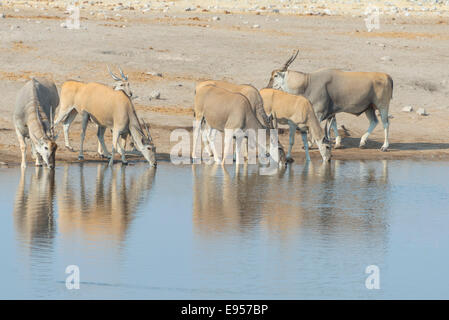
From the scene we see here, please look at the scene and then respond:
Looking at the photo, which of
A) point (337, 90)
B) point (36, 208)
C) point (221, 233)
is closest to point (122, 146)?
point (36, 208)

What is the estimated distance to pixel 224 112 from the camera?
17.1m

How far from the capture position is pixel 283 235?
35.1 feet

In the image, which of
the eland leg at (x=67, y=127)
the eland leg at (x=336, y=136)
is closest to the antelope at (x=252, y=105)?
the eland leg at (x=336, y=136)

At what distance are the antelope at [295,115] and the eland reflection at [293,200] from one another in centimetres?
47

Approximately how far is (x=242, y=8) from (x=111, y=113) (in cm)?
2666

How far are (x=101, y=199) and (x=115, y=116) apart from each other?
3.98 metres

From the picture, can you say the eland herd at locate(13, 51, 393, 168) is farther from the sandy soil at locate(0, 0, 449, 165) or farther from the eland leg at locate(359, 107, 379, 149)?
the sandy soil at locate(0, 0, 449, 165)

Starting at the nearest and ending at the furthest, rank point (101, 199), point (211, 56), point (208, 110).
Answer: point (101, 199)
point (208, 110)
point (211, 56)

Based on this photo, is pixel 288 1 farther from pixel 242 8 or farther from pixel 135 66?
pixel 135 66

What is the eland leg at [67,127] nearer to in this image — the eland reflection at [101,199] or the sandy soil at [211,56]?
the sandy soil at [211,56]

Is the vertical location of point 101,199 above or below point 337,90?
below

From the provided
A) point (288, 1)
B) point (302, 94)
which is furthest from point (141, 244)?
point (288, 1)

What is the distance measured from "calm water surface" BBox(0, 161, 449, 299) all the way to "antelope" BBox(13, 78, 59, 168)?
33cm

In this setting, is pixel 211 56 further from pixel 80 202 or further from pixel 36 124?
pixel 80 202
